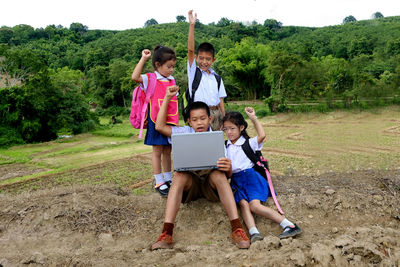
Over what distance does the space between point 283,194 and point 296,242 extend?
1.07m

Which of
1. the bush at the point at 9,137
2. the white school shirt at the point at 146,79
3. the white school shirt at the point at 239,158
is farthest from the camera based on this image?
the bush at the point at 9,137

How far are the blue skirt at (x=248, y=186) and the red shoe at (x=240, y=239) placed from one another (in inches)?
15.2

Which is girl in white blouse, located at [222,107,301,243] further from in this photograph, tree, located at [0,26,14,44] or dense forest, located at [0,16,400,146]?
tree, located at [0,26,14,44]

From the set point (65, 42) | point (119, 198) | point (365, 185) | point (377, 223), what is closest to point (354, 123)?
point (365, 185)

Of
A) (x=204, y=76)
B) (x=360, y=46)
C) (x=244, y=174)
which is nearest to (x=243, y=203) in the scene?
(x=244, y=174)

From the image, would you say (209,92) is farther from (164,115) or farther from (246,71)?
(246,71)

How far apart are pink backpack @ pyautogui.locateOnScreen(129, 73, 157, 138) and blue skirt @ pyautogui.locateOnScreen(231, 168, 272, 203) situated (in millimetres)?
1090

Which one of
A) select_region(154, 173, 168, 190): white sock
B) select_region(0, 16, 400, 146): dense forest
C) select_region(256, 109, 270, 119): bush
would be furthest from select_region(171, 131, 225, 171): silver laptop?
select_region(256, 109, 270, 119): bush

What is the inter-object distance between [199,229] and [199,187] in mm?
381

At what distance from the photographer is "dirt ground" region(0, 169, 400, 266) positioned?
80.1 inches

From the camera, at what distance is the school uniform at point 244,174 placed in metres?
2.77

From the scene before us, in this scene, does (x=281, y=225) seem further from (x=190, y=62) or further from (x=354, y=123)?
(x=354, y=123)

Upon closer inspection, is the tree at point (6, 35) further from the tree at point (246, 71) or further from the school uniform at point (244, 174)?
the school uniform at point (244, 174)

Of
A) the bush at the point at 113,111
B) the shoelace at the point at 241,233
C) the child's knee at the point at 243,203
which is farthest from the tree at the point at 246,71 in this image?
the shoelace at the point at 241,233
